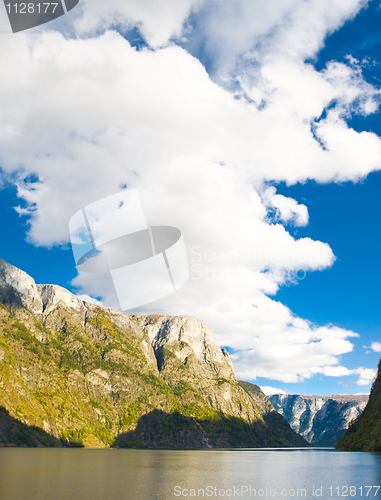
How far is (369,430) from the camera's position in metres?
121

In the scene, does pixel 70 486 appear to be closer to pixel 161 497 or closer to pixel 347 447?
pixel 161 497

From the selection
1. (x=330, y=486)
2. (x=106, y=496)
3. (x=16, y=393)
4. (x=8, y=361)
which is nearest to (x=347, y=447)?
(x=330, y=486)

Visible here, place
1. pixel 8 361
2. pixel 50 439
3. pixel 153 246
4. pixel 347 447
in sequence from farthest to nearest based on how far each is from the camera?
pixel 8 361, pixel 50 439, pixel 347 447, pixel 153 246

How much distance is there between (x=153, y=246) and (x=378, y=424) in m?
103

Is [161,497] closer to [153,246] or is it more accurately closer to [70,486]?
[70,486]

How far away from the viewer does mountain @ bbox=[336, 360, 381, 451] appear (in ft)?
371

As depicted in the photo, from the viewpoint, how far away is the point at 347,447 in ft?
457

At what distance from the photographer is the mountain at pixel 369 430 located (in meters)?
113

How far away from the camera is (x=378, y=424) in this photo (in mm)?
110562

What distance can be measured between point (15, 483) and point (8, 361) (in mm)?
179163

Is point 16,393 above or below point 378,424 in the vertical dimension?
above

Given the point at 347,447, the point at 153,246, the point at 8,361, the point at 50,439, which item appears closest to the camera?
the point at 153,246

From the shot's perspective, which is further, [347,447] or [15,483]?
[347,447]

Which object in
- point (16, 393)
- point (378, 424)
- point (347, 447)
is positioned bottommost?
point (347, 447)
